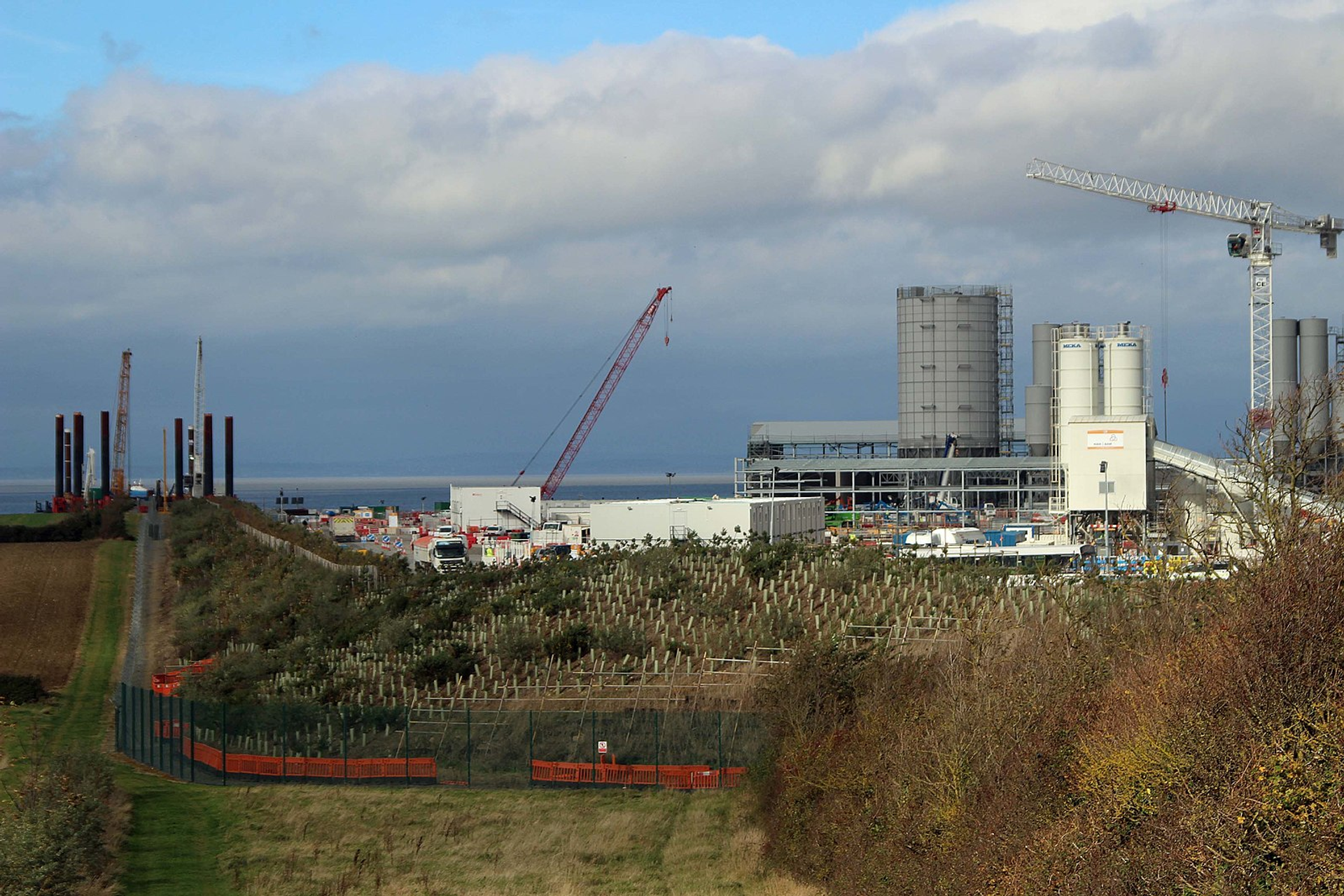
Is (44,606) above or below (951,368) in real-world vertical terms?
below

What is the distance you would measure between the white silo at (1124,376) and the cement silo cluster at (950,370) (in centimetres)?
3206

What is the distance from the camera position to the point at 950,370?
141m

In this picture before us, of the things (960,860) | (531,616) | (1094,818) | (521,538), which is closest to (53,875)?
(960,860)

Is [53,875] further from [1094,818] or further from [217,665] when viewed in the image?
[217,665]

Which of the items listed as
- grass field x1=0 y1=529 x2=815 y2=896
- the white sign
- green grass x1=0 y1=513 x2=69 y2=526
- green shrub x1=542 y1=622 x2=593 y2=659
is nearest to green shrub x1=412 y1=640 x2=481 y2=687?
green shrub x1=542 y1=622 x2=593 y2=659

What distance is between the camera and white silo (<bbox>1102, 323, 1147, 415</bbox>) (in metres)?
108

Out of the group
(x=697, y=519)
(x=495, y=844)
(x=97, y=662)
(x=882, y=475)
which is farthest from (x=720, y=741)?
(x=882, y=475)

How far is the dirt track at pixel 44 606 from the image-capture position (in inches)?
1742

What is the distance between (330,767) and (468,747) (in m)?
3.09

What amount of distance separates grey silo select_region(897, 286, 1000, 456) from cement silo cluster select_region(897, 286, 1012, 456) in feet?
0.24

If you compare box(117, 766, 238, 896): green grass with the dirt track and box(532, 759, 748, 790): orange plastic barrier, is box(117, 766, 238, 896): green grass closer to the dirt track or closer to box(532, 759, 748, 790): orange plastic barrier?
box(532, 759, 748, 790): orange plastic barrier

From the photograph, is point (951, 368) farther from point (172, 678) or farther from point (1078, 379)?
point (172, 678)

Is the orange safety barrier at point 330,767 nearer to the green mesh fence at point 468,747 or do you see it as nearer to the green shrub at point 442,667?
the green mesh fence at point 468,747

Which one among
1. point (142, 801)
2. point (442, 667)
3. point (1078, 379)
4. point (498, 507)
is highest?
point (1078, 379)
